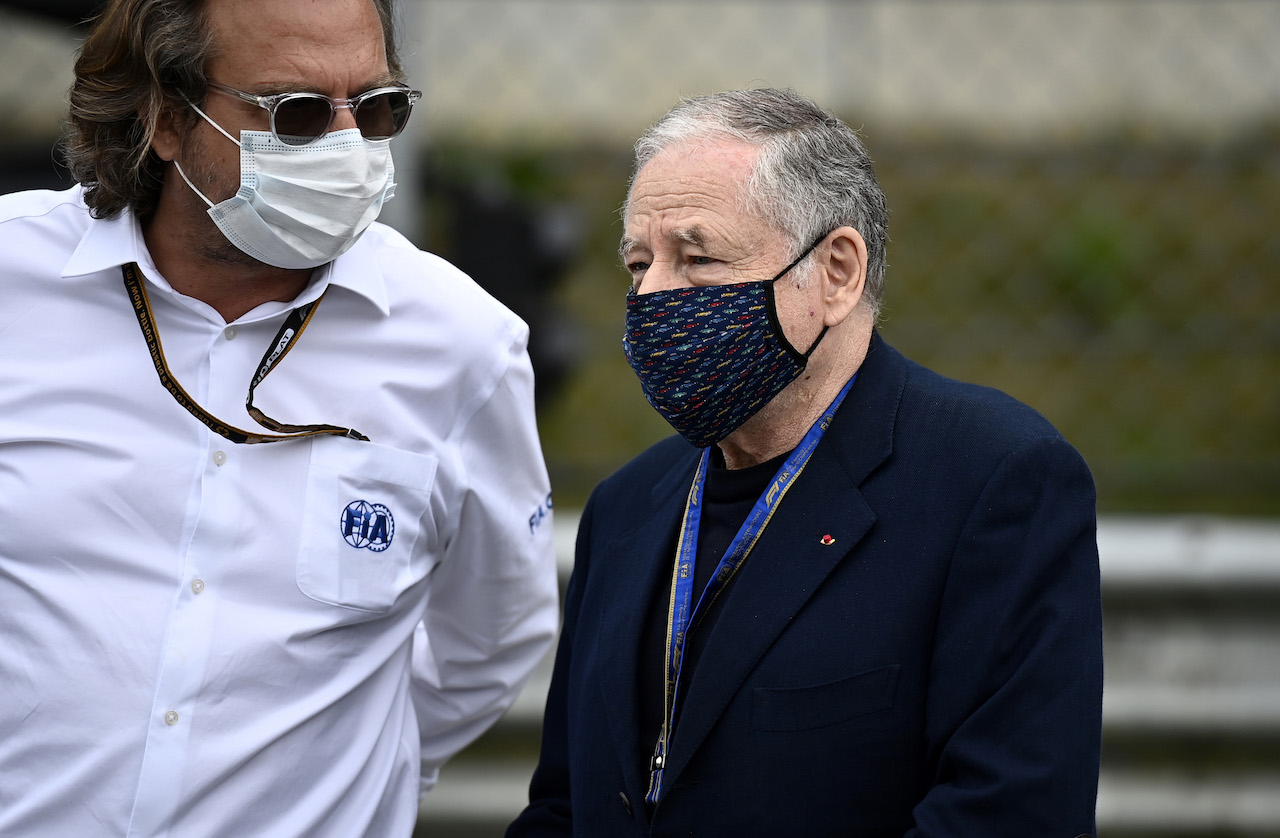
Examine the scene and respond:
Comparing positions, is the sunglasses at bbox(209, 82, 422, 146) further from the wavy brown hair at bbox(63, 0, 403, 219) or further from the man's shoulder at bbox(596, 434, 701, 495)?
the man's shoulder at bbox(596, 434, 701, 495)

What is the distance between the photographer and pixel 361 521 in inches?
84.9

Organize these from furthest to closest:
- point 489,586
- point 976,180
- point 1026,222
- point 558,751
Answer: point 1026,222 < point 976,180 < point 489,586 < point 558,751

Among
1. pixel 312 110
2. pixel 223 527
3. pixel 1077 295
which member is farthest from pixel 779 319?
pixel 1077 295

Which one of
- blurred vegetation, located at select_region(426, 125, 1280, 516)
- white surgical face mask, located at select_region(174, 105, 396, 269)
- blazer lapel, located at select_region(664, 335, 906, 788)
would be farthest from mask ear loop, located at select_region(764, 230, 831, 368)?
blurred vegetation, located at select_region(426, 125, 1280, 516)

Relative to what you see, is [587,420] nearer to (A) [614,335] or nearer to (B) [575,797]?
(A) [614,335]

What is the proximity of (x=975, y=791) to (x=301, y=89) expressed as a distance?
4.70 feet

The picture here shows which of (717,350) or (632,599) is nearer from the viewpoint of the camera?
(717,350)

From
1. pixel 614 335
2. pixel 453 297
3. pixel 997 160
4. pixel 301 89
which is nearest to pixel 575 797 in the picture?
pixel 453 297

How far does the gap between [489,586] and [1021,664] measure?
3.68 ft

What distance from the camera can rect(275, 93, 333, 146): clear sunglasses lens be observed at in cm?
207

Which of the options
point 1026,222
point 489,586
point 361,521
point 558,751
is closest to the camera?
point 361,521

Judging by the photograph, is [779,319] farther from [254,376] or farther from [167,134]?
[167,134]

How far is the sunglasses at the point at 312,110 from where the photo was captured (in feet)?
Answer: 6.79

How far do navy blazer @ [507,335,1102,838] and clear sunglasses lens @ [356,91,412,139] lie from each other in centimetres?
88
